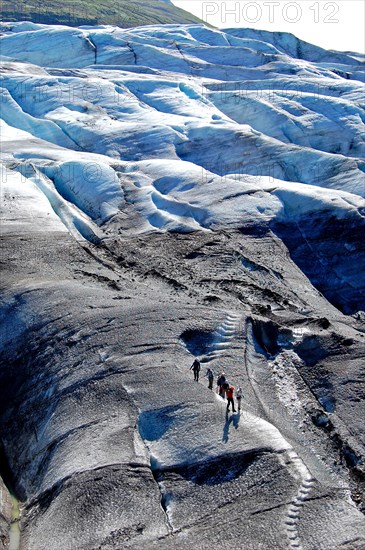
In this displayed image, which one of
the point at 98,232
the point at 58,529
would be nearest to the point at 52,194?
the point at 98,232

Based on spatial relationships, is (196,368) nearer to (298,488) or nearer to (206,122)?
(298,488)

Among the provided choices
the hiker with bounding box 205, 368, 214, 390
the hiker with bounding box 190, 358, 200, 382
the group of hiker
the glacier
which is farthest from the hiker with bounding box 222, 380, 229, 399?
the hiker with bounding box 190, 358, 200, 382

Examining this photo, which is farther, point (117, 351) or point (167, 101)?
point (167, 101)

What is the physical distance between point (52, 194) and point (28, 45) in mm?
45365

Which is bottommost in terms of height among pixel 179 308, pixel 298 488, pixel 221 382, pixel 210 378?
pixel 179 308

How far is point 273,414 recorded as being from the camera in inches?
960

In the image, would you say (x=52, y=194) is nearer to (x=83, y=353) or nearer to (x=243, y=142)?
(x=243, y=142)

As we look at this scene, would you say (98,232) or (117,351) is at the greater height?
(117,351)

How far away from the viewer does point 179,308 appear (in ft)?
101

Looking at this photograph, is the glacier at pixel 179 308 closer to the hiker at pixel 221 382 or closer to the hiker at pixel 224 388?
the hiker at pixel 224 388

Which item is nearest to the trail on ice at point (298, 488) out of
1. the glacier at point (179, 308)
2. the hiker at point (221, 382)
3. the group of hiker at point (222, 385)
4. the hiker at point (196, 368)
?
the glacier at point (179, 308)

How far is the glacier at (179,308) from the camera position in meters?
20.7

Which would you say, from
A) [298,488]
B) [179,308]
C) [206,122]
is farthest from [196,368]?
[206,122]

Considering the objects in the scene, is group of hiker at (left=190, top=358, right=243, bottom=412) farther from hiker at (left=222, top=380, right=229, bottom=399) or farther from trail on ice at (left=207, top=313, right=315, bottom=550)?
trail on ice at (left=207, top=313, right=315, bottom=550)
